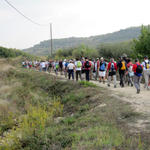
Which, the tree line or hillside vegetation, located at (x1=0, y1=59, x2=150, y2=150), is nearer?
hillside vegetation, located at (x1=0, y1=59, x2=150, y2=150)

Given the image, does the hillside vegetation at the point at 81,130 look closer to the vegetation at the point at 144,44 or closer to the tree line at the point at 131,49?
the tree line at the point at 131,49

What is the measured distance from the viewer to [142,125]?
611 cm

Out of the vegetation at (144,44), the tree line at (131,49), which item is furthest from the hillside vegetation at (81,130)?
the vegetation at (144,44)

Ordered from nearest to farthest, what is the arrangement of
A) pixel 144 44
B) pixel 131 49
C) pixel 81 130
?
pixel 81 130, pixel 144 44, pixel 131 49

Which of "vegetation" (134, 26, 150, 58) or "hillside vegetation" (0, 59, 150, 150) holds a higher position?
"vegetation" (134, 26, 150, 58)

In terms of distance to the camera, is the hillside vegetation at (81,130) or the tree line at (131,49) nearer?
the hillside vegetation at (81,130)

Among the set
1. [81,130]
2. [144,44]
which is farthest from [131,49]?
[81,130]

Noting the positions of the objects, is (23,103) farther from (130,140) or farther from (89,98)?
(130,140)

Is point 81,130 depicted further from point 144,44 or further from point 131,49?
point 131,49

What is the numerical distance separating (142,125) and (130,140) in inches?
51.0

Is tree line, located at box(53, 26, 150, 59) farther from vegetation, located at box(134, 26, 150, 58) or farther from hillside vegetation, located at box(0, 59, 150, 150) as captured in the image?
hillside vegetation, located at box(0, 59, 150, 150)

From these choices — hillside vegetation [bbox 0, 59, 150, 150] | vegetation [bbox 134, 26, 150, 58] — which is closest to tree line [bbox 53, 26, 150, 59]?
vegetation [bbox 134, 26, 150, 58]

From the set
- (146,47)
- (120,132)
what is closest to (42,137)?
(120,132)

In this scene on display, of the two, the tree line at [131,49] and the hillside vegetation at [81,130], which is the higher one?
the tree line at [131,49]
